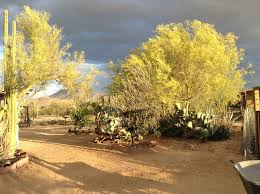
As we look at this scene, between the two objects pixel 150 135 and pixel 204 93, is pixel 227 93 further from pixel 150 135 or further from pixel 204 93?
pixel 150 135

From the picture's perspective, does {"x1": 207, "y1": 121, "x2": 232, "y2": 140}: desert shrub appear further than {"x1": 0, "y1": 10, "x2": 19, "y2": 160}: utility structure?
Yes

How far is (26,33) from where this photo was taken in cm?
1598

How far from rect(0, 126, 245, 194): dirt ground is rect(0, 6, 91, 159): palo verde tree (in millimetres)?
1346

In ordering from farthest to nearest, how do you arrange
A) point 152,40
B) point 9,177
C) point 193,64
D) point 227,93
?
point 227,93 < point 152,40 < point 193,64 < point 9,177

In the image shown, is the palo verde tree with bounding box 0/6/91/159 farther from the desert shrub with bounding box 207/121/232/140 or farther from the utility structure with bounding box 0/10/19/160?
the desert shrub with bounding box 207/121/232/140

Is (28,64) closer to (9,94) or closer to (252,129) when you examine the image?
(9,94)

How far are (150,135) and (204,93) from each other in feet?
21.4

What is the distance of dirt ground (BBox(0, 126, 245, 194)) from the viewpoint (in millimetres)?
9953

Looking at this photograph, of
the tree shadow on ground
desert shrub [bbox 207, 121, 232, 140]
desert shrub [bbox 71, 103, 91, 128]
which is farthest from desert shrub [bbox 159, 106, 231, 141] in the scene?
the tree shadow on ground

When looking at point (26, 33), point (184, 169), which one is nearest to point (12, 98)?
point (26, 33)

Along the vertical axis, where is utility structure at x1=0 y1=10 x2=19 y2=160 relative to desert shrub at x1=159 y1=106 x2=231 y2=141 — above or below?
above

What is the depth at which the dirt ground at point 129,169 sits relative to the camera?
995cm

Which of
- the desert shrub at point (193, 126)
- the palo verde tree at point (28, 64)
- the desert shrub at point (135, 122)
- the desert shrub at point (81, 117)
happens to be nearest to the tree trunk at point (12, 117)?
the palo verde tree at point (28, 64)

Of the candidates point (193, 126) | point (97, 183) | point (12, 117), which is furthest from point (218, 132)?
point (97, 183)
